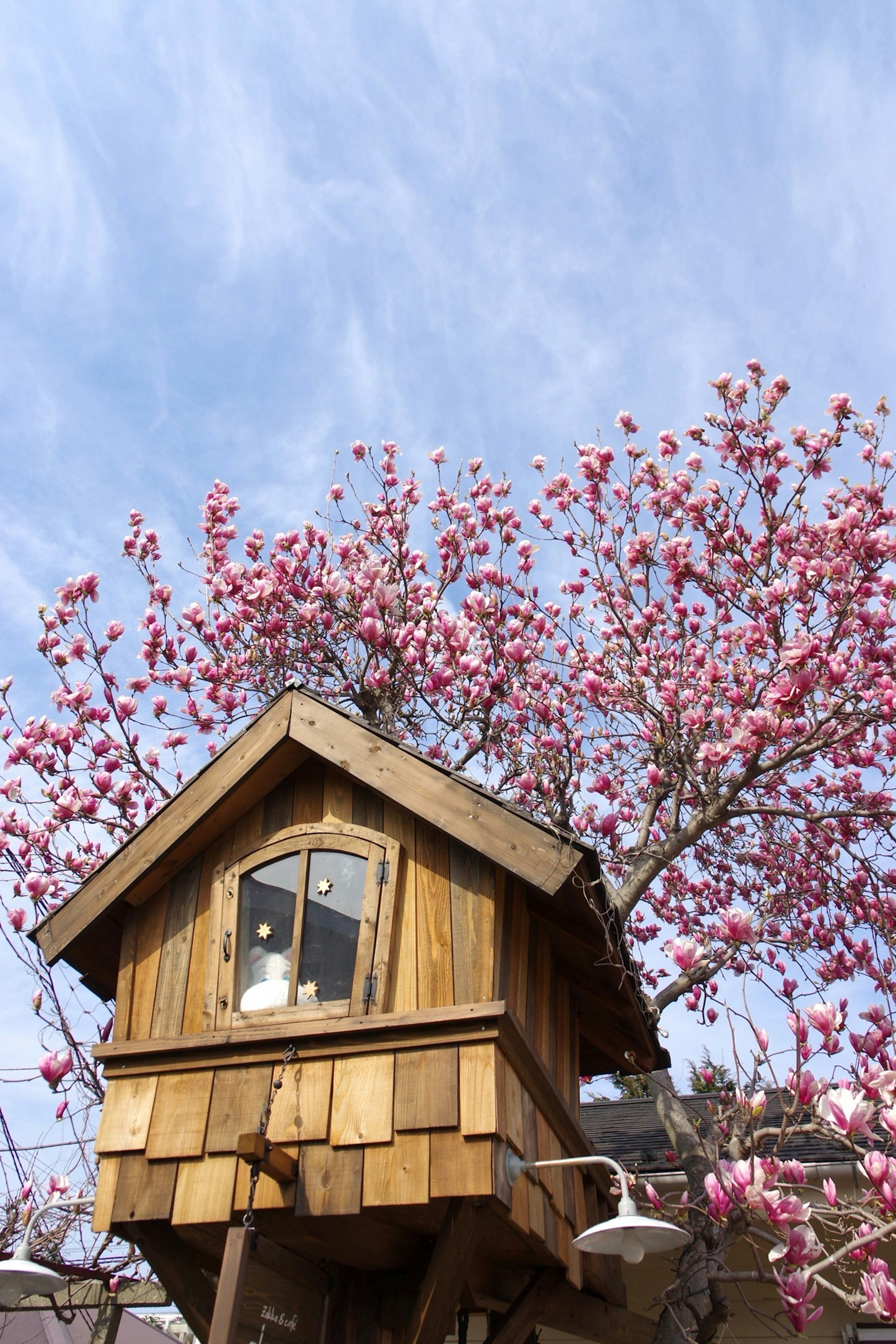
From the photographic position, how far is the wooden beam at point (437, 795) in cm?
385

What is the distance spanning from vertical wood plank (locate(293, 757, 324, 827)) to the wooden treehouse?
1 cm

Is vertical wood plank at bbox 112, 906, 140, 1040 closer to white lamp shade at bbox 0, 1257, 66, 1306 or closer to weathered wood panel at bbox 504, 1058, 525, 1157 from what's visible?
white lamp shade at bbox 0, 1257, 66, 1306

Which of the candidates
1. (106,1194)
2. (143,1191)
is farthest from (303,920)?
(106,1194)

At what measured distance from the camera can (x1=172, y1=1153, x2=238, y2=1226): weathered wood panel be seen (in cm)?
361

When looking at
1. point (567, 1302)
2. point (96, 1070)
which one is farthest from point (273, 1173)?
point (96, 1070)

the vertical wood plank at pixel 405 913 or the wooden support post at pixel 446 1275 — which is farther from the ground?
the vertical wood plank at pixel 405 913

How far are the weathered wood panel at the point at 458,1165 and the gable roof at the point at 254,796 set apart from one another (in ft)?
3.49

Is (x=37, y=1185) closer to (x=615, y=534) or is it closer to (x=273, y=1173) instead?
(x=273, y=1173)

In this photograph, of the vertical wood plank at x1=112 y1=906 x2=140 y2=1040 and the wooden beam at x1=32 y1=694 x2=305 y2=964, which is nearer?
the vertical wood plank at x1=112 y1=906 x2=140 y2=1040

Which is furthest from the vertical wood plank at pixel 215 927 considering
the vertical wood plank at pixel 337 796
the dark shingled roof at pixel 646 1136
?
the dark shingled roof at pixel 646 1136

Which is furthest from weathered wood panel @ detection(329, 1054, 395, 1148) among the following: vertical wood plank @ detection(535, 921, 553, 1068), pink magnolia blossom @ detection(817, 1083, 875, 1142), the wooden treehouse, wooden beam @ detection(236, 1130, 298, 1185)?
pink magnolia blossom @ detection(817, 1083, 875, 1142)

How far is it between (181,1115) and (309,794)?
4.47 ft

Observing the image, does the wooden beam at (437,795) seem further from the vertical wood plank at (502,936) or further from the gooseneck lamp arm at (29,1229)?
the gooseneck lamp arm at (29,1229)

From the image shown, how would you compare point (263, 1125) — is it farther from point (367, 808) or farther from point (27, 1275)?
point (367, 808)
